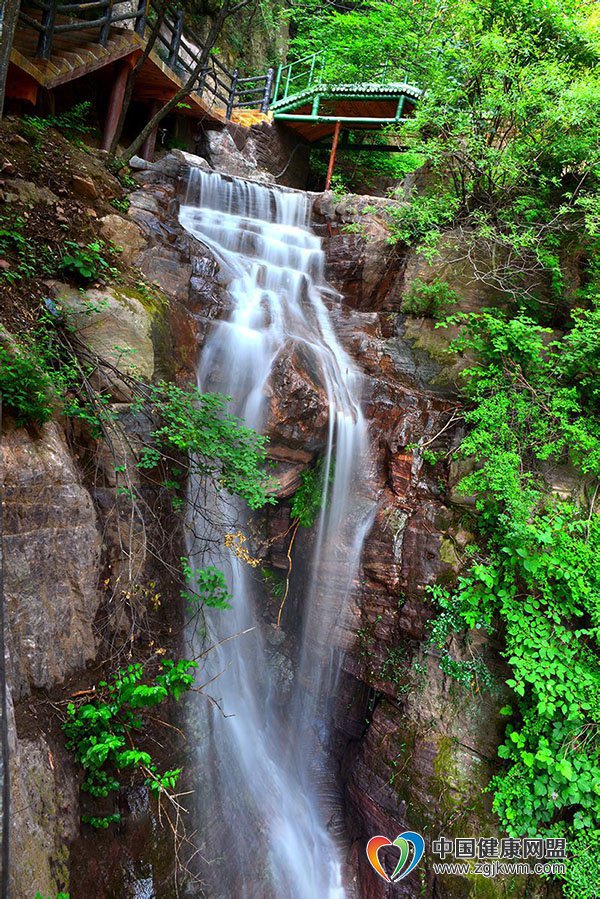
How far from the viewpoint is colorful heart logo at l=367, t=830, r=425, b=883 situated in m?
4.95

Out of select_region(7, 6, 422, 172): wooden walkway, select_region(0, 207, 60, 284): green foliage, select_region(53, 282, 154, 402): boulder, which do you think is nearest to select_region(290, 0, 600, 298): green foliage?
select_region(7, 6, 422, 172): wooden walkway

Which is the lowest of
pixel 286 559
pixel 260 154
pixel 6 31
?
pixel 286 559

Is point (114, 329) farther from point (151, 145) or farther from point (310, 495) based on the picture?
point (151, 145)

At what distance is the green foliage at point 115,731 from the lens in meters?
3.48

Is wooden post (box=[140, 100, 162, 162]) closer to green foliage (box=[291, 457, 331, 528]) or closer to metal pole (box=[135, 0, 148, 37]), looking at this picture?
metal pole (box=[135, 0, 148, 37])

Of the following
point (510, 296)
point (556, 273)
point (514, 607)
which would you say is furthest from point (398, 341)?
point (514, 607)

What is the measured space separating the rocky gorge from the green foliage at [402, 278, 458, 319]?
15cm

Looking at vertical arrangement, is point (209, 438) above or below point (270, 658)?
above

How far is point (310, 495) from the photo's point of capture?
647cm

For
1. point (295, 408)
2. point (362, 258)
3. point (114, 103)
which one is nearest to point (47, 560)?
point (295, 408)

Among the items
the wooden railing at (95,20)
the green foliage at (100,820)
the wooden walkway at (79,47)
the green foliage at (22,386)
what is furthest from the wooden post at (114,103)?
the green foliage at (100,820)

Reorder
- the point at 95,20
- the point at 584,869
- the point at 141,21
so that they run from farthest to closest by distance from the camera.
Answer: the point at 141,21 < the point at 95,20 < the point at 584,869

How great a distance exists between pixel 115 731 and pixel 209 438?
2.43 meters

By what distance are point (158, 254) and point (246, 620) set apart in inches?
186
